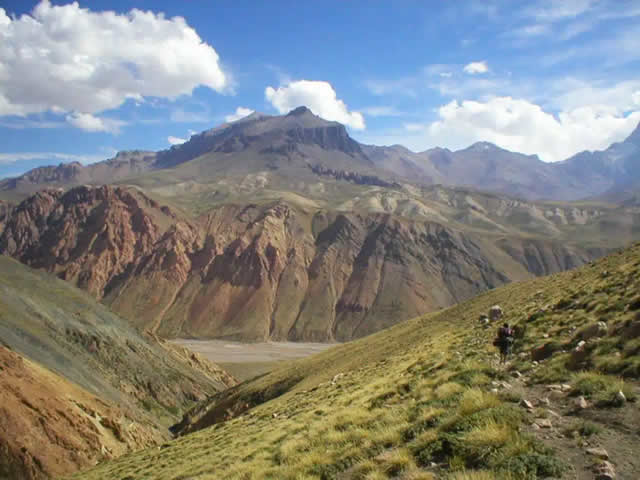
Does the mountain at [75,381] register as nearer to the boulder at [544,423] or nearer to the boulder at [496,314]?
the boulder at [496,314]

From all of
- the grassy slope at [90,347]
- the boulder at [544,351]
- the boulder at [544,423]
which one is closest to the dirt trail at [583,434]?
the boulder at [544,423]

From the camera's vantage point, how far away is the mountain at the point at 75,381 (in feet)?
92.3

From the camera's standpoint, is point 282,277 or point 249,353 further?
point 282,277

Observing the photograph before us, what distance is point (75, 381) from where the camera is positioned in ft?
151

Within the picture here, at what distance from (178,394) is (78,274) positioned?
146 meters

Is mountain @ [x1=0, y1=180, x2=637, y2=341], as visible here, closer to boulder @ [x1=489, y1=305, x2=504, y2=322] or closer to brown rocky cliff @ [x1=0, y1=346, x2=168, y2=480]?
brown rocky cliff @ [x1=0, y1=346, x2=168, y2=480]

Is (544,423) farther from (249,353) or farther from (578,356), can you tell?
(249,353)

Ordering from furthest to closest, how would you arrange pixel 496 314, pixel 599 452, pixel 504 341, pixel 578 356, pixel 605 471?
pixel 496 314, pixel 504 341, pixel 578 356, pixel 599 452, pixel 605 471

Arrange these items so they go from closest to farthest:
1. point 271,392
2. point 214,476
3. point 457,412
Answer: point 457,412 → point 214,476 → point 271,392

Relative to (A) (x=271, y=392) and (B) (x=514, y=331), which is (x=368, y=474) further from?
(A) (x=271, y=392)

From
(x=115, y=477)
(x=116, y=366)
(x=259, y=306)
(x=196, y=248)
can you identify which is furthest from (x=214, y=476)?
(x=196, y=248)

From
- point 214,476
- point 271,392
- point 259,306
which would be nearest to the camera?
point 214,476

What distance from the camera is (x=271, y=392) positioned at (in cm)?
4178

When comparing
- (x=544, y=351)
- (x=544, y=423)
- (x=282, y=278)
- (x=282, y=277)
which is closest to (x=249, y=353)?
(x=282, y=278)
